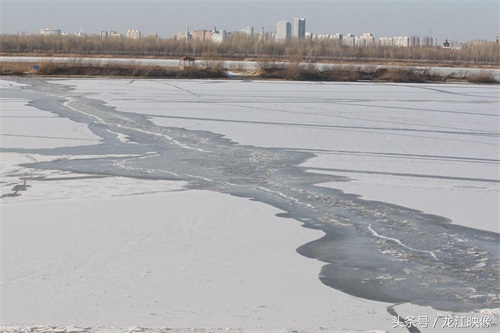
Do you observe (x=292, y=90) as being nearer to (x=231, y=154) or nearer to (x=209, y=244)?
(x=231, y=154)

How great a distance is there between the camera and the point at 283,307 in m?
4.70

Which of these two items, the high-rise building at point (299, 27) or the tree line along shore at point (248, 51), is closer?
the tree line along shore at point (248, 51)

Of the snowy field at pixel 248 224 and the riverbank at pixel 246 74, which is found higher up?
the riverbank at pixel 246 74

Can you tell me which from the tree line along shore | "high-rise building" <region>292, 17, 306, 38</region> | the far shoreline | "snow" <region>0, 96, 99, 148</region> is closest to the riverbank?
the far shoreline

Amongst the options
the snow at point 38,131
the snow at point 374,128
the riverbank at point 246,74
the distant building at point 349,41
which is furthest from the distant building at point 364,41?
the snow at point 38,131

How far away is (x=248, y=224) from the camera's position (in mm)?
6852

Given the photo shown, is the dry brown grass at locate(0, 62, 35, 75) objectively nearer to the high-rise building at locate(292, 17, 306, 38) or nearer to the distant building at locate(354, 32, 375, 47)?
the distant building at locate(354, 32, 375, 47)

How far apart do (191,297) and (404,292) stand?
1.38m

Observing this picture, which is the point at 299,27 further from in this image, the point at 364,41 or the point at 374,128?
the point at 374,128

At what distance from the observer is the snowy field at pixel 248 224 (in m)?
4.68

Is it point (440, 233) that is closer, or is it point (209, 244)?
point (209, 244)

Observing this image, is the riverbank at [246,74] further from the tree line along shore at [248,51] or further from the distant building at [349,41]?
the distant building at [349,41]

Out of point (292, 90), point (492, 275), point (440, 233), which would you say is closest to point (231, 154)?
point (440, 233)

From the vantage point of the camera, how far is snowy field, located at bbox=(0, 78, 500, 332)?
4.68m
